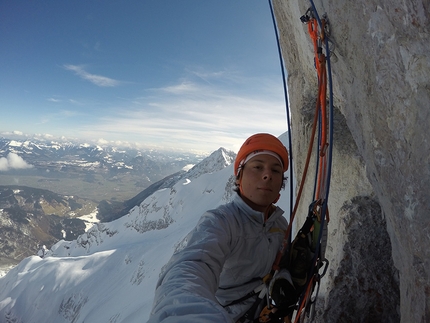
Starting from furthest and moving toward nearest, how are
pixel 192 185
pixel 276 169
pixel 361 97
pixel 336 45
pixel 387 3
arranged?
pixel 192 185 → pixel 276 169 → pixel 336 45 → pixel 361 97 → pixel 387 3

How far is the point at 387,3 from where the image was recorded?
1907 millimetres

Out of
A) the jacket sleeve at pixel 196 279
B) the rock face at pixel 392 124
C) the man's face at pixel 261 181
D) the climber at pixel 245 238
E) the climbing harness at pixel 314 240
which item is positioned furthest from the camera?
the man's face at pixel 261 181

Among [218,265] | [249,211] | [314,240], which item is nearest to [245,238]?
[249,211]

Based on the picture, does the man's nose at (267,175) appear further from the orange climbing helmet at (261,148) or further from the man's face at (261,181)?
the orange climbing helmet at (261,148)

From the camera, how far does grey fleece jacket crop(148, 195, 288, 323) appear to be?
4.26ft

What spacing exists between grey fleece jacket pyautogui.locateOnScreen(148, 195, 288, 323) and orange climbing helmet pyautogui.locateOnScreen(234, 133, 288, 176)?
1.70ft

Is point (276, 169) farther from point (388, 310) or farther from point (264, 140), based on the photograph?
point (388, 310)

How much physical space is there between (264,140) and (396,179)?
1288 millimetres

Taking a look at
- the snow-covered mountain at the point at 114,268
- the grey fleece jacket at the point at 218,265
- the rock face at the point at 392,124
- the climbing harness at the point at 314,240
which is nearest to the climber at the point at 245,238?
the grey fleece jacket at the point at 218,265

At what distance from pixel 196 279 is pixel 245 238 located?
Answer: 101 cm

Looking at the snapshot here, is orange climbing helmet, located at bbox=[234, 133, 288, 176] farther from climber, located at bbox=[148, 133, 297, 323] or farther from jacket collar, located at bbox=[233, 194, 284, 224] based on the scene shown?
jacket collar, located at bbox=[233, 194, 284, 224]

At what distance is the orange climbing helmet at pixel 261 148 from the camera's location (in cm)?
287

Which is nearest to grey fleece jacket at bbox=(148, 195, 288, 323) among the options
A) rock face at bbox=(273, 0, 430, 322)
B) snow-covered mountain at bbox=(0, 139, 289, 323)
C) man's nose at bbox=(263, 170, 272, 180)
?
man's nose at bbox=(263, 170, 272, 180)

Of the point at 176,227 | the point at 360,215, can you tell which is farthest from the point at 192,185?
the point at 360,215
